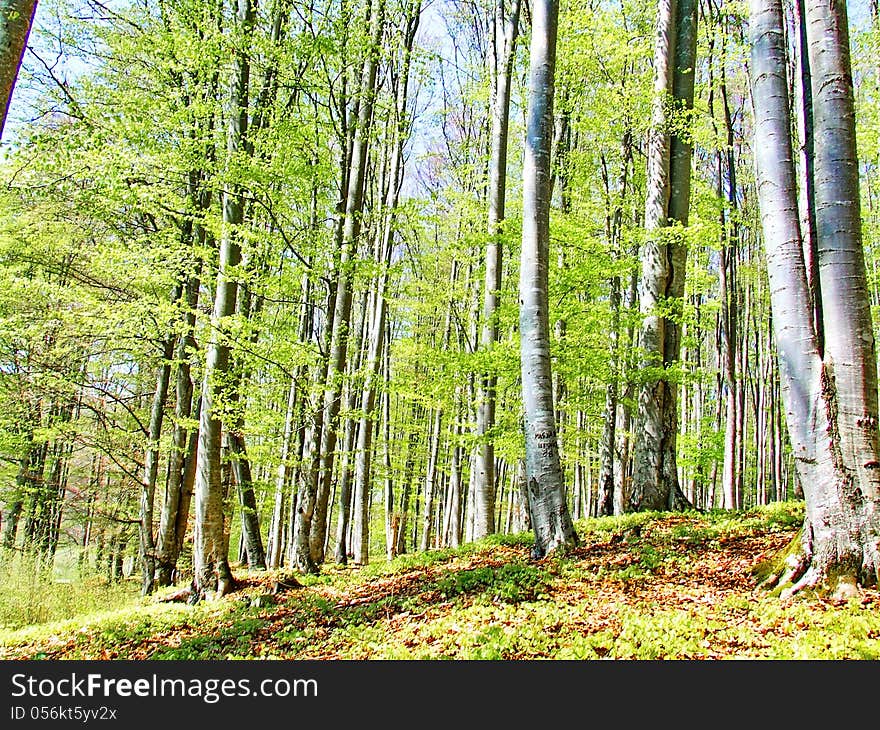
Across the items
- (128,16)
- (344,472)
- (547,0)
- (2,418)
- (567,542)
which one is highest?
(128,16)

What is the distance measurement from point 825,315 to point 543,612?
3252 mm

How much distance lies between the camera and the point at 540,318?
23.0 feet

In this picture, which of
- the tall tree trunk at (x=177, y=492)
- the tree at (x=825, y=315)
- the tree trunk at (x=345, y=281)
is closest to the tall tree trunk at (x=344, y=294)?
Answer: the tree trunk at (x=345, y=281)

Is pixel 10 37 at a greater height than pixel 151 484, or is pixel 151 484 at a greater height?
pixel 10 37

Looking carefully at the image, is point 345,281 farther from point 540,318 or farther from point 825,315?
point 825,315

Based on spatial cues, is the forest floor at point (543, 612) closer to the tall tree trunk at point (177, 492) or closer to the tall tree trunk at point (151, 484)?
the tall tree trunk at point (177, 492)

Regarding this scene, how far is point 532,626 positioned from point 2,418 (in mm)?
13826

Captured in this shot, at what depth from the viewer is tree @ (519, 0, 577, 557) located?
663cm

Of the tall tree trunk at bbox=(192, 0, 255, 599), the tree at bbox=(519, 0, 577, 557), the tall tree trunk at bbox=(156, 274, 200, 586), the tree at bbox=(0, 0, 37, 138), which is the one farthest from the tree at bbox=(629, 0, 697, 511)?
the tall tree trunk at bbox=(156, 274, 200, 586)

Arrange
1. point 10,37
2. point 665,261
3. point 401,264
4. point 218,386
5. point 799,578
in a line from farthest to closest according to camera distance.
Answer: point 401,264 → point 665,261 → point 218,386 → point 799,578 → point 10,37

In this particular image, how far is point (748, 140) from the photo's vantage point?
57.4 feet

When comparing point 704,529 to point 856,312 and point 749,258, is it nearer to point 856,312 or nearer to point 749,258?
point 856,312

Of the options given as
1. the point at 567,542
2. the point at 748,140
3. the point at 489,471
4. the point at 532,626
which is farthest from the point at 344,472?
the point at 748,140

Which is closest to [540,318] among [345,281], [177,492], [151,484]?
[345,281]
